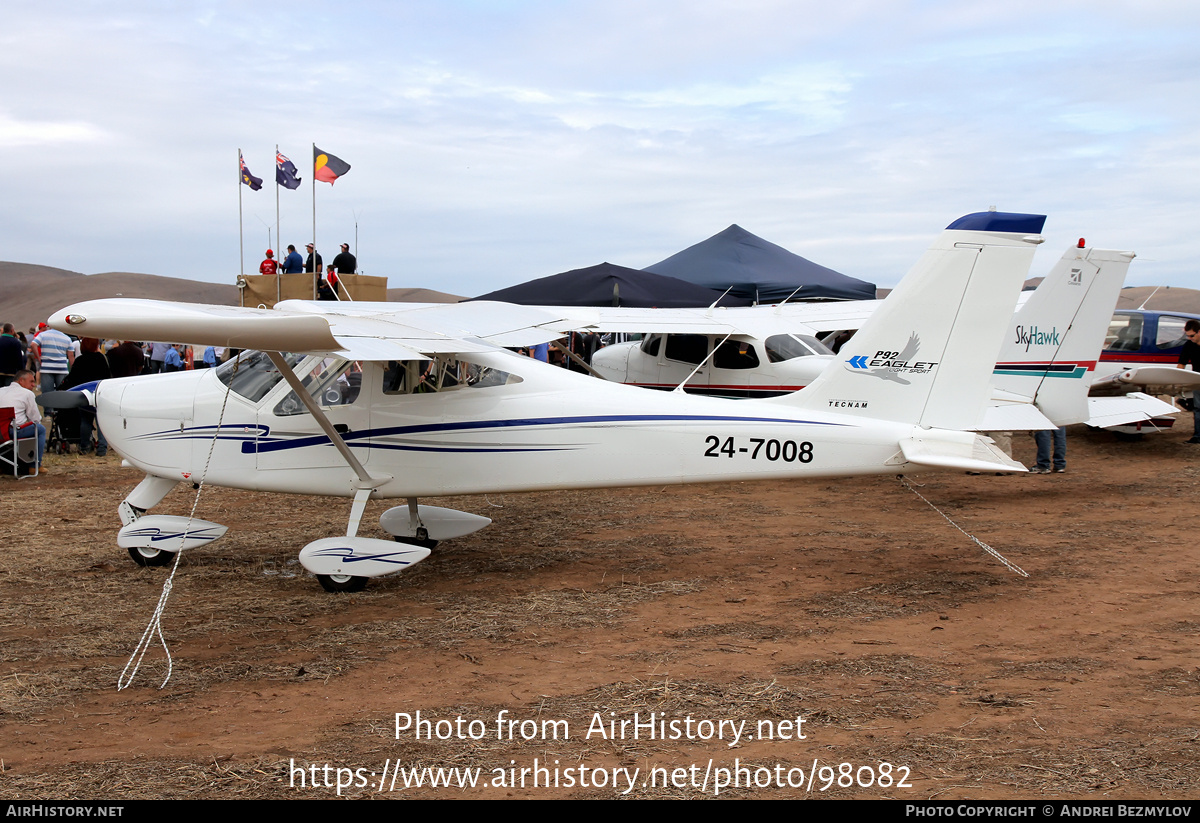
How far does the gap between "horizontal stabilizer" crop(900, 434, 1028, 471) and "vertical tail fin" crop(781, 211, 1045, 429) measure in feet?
0.52

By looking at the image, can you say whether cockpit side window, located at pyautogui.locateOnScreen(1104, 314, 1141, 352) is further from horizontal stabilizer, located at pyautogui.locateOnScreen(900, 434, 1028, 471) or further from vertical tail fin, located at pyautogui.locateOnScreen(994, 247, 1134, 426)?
horizontal stabilizer, located at pyautogui.locateOnScreen(900, 434, 1028, 471)

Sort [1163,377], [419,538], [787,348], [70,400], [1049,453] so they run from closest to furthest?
[419,538]
[70,400]
[787,348]
[1049,453]
[1163,377]

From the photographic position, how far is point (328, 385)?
22.9 feet

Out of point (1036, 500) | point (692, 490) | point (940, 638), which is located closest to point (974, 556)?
point (940, 638)

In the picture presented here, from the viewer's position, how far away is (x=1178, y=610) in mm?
6328

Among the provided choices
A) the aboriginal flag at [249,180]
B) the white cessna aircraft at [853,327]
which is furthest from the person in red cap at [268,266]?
the white cessna aircraft at [853,327]

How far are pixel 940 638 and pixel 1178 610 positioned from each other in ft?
6.54

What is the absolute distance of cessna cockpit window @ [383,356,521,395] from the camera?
23.1 ft

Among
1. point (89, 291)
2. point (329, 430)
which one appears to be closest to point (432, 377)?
point (329, 430)

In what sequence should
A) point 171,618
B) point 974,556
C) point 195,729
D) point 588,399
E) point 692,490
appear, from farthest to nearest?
point 692,490 < point 974,556 < point 588,399 < point 171,618 < point 195,729

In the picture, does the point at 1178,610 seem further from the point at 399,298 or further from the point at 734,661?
the point at 399,298

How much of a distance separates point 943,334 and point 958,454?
3.04ft

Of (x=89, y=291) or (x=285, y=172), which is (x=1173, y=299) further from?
(x=89, y=291)

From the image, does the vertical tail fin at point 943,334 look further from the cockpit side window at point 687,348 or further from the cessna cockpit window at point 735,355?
the cockpit side window at point 687,348
